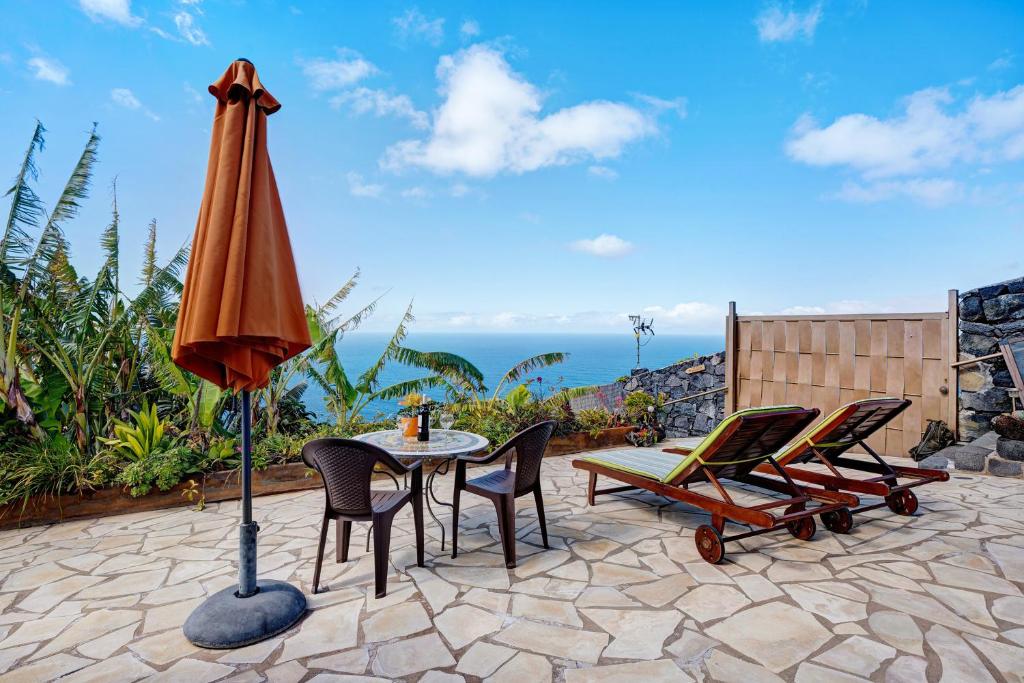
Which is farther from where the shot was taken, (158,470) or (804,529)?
(158,470)

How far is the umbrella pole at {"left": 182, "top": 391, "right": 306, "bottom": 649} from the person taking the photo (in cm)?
245

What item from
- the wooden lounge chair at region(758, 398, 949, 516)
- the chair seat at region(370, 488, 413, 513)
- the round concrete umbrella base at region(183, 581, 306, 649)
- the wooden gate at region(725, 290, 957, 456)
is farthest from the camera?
the wooden gate at region(725, 290, 957, 456)

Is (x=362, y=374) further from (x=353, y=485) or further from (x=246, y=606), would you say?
(x=246, y=606)

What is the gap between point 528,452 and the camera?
3416mm

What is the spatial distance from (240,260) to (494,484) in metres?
2.22

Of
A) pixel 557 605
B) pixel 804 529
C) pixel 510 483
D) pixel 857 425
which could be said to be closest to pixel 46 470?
pixel 510 483

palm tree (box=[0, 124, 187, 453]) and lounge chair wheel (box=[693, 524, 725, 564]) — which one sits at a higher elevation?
palm tree (box=[0, 124, 187, 453])

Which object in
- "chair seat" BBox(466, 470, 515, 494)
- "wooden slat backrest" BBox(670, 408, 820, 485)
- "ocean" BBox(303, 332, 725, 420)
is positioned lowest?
"ocean" BBox(303, 332, 725, 420)

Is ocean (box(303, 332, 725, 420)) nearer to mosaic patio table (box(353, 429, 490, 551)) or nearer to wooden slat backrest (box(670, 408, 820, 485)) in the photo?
mosaic patio table (box(353, 429, 490, 551))

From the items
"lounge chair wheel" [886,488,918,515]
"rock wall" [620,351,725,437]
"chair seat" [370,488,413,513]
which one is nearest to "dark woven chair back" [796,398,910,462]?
"lounge chair wheel" [886,488,918,515]

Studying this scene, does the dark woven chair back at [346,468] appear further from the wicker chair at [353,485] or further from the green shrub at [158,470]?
the green shrub at [158,470]

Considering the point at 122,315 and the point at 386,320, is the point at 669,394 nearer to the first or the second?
the point at 386,320

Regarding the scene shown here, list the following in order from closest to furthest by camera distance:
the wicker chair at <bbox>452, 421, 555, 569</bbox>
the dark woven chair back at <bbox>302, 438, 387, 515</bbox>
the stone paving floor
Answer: the stone paving floor → the dark woven chair back at <bbox>302, 438, 387, 515</bbox> → the wicker chair at <bbox>452, 421, 555, 569</bbox>

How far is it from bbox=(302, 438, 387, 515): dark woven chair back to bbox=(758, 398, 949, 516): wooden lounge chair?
10.6ft
